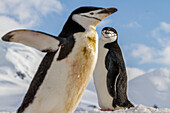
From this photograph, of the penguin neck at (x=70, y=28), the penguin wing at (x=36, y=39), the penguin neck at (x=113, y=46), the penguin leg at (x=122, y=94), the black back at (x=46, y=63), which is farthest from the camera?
the penguin neck at (x=113, y=46)

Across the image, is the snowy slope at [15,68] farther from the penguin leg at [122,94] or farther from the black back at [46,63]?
the black back at [46,63]

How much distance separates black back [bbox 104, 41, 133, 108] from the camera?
560 centimetres

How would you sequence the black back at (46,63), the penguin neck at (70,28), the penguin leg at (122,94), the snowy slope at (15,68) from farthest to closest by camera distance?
the snowy slope at (15,68), the penguin leg at (122,94), the penguin neck at (70,28), the black back at (46,63)

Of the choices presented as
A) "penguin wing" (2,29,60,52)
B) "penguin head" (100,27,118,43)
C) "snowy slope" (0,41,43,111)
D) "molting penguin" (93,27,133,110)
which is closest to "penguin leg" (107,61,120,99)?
"molting penguin" (93,27,133,110)

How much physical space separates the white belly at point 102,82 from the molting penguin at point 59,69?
293cm

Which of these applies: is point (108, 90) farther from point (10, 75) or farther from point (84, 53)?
point (10, 75)

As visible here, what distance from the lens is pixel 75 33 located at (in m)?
2.78

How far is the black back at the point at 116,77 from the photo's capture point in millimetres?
5598

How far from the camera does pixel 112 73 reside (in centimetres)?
565

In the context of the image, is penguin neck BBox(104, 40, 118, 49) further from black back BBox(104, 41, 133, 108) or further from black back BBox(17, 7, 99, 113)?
black back BBox(17, 7, 99, 113)

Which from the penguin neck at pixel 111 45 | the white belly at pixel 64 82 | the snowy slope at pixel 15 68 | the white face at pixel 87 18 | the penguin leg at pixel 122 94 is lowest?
the snowy slope at pixel 15 68

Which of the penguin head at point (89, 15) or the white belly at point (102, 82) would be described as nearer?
the penguin head at point (89, 15)

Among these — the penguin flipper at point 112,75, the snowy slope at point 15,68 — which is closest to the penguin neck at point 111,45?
the penguin flipper at point 112,75

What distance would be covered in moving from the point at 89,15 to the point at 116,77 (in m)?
2.98
